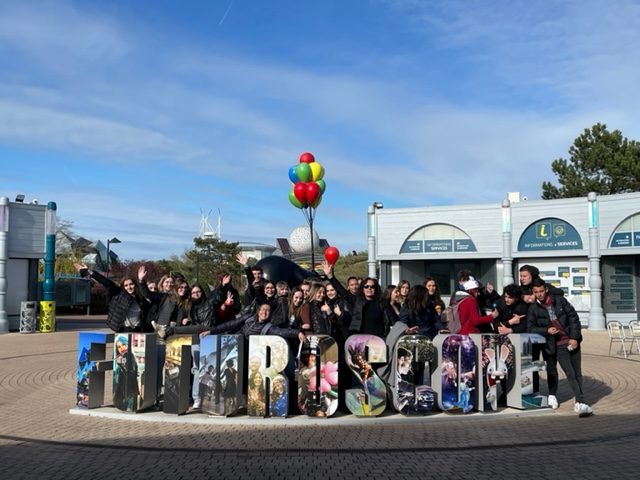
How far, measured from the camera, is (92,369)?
27.8ft

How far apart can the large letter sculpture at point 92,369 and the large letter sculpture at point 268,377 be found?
2138 millimetres

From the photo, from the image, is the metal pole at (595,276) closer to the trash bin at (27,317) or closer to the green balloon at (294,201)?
the green balloon at (294,201)

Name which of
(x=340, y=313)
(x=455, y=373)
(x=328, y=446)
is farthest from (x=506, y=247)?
(x=328, y=446)

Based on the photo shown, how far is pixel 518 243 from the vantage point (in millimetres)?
24156

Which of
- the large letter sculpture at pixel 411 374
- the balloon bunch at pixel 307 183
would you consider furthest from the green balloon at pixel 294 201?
the large letter sculpture at pixel 411 374

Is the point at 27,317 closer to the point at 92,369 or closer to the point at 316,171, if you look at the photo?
the point at 316,171

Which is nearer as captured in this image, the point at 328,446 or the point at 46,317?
the point at 328,446

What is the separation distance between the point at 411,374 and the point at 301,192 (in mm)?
11014

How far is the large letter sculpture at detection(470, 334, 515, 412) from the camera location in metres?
8.23

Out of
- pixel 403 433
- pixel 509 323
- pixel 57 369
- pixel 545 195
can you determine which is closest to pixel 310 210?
pixel 57 369

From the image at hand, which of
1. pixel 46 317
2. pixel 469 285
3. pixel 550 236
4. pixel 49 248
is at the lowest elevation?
pixel 46 317

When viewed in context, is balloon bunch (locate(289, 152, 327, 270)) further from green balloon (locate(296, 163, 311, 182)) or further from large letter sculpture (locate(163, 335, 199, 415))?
large letter sculpture (locate(163, 335, 199, 415))

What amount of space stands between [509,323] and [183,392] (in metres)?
4.68

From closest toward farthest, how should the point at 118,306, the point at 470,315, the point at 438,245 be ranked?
Answer: the point at 470,315 < the point at 118,306 < the point at 438,245
